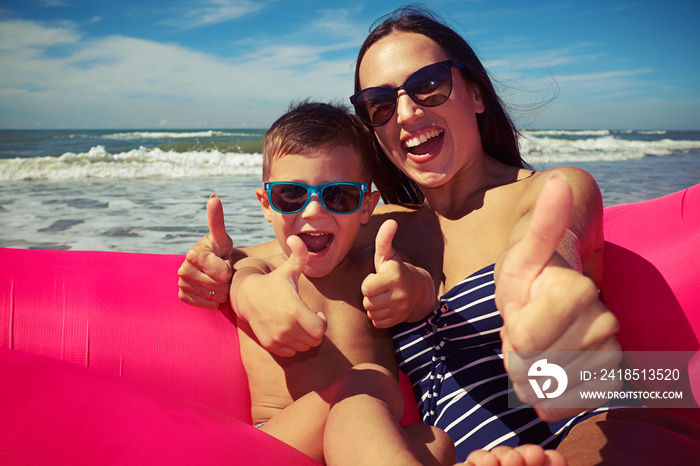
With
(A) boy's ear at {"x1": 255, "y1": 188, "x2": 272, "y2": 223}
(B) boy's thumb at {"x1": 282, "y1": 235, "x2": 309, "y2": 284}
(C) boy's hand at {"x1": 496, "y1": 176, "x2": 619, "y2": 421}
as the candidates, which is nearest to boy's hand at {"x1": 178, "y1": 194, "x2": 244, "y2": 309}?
(A) boy's ear at {"x1": 255, "y1": 188, "x2": 272, "y2": 223}

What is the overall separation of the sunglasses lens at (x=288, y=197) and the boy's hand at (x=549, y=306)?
101 centimetres

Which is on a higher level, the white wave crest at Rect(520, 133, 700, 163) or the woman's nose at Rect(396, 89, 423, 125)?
the white wave crest at Rect(520, 133, 700, 163)

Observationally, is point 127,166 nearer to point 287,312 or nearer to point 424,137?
point 424,137

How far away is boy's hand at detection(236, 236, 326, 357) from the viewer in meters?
1.35

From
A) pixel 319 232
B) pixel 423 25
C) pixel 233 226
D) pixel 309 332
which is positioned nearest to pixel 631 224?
pixel 423 25

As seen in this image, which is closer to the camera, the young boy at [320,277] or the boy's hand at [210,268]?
the young boy at [320,277]

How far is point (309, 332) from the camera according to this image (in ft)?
4.39

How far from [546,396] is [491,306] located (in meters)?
0.73

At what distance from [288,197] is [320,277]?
337 millimetres

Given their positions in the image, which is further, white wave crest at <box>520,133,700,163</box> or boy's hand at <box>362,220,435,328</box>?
white wave crest at <box>520,133,700,163</box>

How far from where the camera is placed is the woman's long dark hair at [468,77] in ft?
6.49

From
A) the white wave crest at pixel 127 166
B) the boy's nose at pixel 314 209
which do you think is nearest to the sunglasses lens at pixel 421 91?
the boy's nose at pixel 314 209

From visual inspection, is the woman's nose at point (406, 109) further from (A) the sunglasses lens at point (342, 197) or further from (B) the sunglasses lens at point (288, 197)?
(B) the sunglasses lens at point (288, 197)

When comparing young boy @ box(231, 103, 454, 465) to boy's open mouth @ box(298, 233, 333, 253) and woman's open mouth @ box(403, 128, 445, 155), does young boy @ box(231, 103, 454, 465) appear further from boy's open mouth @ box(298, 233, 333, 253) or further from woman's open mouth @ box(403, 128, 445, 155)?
woman's open mouth @ box(403, 128, 445, 155)
